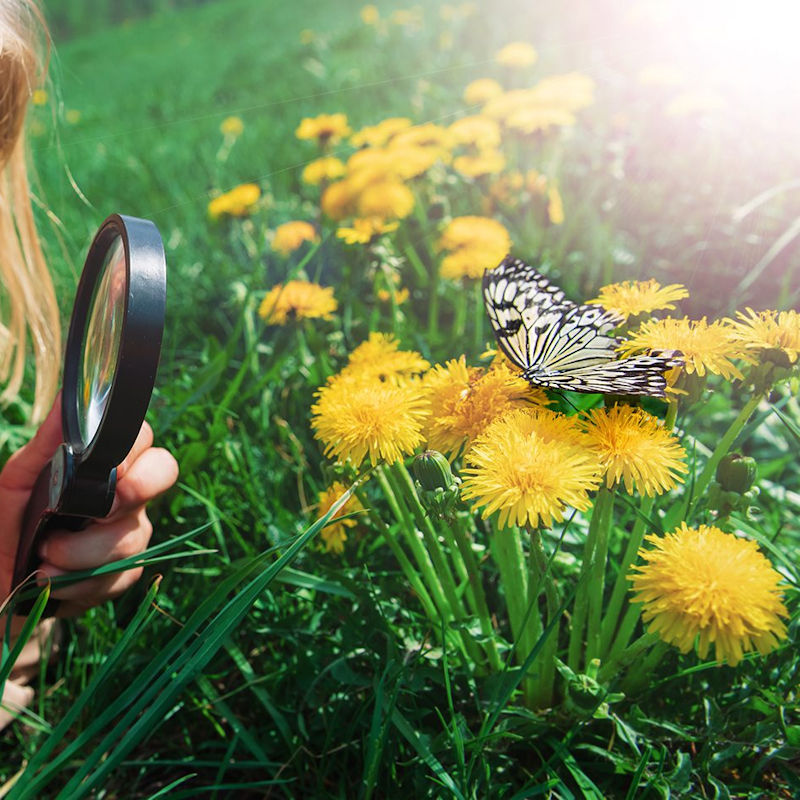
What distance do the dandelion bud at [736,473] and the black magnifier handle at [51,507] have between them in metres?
0.75

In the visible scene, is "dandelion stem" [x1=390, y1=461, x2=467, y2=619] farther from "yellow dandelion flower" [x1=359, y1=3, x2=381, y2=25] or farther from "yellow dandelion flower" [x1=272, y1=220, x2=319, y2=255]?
"yellow dandelion flower" [x1=359, y1=3, x2=381, y2=25]

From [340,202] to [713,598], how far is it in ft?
5.79

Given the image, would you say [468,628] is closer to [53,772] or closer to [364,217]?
[53,772]

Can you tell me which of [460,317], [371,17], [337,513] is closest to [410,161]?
[460,317]

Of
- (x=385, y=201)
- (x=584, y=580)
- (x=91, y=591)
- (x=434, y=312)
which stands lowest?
(x=91, y=591)

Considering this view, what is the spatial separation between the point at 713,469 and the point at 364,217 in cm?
137

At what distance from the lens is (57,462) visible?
1137 mm

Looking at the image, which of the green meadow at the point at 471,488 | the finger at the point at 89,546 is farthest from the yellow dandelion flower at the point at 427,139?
the finger at the point at 89,546

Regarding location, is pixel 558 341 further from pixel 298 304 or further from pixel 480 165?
pixel 480 165

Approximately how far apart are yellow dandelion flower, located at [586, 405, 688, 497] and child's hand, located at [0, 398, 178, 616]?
0.62 m

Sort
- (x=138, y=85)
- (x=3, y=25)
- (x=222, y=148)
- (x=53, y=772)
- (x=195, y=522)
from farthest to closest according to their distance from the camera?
(x=138, y=85)
(x=222, y=148)
(x=195, y=522)
(x=3, y=25)
(x=53, y=772)

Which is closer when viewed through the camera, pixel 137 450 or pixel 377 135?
pixel 137 450

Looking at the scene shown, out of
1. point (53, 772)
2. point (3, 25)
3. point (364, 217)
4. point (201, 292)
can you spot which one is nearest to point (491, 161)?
point (364, 217)

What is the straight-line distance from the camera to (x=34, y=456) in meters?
1.37
